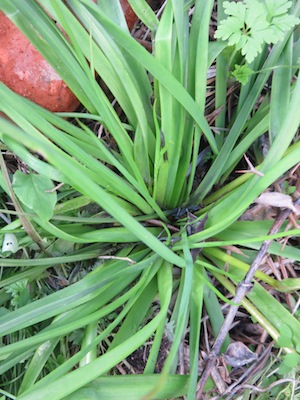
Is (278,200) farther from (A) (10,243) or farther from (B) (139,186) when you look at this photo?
(A) (10,243)

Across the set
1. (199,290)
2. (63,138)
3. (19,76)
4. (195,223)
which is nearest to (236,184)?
(195,223)

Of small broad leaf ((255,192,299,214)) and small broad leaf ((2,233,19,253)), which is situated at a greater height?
small broad leaf ((2,233,19,253))

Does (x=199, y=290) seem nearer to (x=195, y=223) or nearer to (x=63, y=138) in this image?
(x=195, y=223)

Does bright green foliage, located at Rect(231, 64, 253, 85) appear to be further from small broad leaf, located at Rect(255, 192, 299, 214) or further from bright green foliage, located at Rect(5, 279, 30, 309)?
bright green foliage, located at Rect(5, 279, 30, 309)

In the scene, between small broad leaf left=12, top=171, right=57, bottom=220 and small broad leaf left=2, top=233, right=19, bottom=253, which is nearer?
small broad leaf left=12, top=171, right=57, bottom=220

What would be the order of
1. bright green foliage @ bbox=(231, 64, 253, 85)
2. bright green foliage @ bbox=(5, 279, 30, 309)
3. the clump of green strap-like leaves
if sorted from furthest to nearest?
1. bright green foliage @ bbox=(5, 279, 30, 309)
2. bright green foliage @ bbox=(231, 64, 253, 85)
3. the clump of green strap-like leaves

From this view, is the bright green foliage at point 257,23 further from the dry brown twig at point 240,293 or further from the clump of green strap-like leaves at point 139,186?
the dry brown twig at point 240,293

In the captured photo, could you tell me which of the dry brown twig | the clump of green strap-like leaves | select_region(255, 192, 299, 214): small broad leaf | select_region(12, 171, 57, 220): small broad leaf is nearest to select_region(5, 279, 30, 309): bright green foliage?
the clump of green strap-like leaves

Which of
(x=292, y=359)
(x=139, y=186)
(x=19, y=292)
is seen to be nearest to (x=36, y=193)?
(x=139, y=186)
